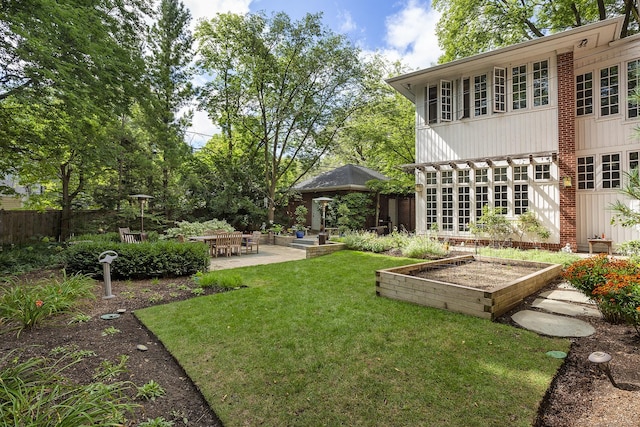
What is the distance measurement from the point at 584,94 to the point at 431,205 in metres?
5.79

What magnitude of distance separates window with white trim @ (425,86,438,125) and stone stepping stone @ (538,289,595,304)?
8369mm

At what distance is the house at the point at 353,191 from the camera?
1695 centimetres

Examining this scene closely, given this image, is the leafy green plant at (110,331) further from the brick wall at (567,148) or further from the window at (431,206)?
the brick wall at (567,148)

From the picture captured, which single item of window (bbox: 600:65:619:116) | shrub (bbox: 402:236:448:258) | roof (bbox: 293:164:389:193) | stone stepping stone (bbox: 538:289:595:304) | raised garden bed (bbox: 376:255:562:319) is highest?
window (bbox: 600:65:619:116)

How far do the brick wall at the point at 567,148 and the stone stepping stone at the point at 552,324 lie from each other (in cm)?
690

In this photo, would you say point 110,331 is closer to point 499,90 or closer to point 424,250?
point 424,250

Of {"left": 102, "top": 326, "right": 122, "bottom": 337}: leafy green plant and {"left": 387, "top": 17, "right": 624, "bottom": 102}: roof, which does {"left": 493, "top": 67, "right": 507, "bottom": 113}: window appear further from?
{"left": 102, "top": 326, "right": 122, "bottom": 337}: leafy green plant

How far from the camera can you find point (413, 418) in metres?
2.37

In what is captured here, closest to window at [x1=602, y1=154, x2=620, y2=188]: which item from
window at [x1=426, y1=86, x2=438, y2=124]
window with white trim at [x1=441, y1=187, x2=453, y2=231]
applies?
window with white trim at [x1=441, y1=187, x2=453, y2=231]

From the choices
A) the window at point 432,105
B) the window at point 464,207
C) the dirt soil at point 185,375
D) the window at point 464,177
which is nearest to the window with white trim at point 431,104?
the window at point 432,105

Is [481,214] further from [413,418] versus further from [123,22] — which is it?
[123,22]

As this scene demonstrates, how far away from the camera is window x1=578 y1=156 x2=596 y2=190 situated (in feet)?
32.7

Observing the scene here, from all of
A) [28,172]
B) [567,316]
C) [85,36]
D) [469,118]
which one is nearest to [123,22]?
[85,36]

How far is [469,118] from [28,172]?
46.7 feet
